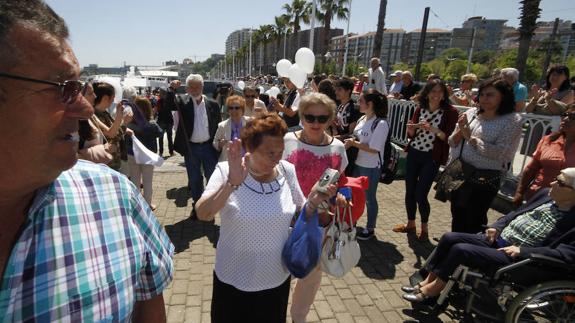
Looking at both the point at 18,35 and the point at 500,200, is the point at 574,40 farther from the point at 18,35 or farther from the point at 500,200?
the point at 18,35

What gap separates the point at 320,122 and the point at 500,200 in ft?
15.5

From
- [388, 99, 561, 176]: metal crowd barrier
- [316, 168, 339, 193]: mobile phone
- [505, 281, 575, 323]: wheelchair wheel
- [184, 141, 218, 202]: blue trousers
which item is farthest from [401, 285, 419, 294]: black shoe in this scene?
[388, 99, 561, 176]: metal crowd barrier

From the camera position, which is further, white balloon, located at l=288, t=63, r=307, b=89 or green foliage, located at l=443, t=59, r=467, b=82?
green foliage, located at l=443, t=59, r=467, b=82

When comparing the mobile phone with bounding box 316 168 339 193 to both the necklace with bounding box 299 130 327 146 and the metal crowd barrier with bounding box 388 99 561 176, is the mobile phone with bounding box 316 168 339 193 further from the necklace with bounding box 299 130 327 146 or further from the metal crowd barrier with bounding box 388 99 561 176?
the metal crowd barrier with bounding box 388 99 561 176

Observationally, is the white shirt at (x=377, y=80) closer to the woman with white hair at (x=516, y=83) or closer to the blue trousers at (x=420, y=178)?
the woman with white hair at (x=516, y=83)

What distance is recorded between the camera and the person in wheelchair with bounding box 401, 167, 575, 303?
274cm

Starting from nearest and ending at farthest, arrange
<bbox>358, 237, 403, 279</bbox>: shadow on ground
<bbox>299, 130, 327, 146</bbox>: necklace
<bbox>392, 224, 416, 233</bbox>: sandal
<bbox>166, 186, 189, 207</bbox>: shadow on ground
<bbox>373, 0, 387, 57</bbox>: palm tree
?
<bbox>299, 130, 327, 146</bbox>: necklace < <bbox>358, 237, 403, 279</bbox>: shadow on ground < <bbox>392, 224, 416, 233</bbox>: sandal < <bbox>166, 186, 189, 207</bbox>: shadow on ground < <bbox>373, 0, 387, 57</bbox>: palm tree

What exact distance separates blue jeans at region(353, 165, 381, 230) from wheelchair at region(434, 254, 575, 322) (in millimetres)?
1592

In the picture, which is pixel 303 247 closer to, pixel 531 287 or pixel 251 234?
pixel 251 234

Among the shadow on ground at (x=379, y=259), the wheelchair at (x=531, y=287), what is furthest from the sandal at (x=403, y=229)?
the wheelchair at (x=531, y=287)

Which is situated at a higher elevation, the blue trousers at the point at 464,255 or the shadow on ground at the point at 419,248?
the blue trousers at the point at 464,255

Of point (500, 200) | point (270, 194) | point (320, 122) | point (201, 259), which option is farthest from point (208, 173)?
point (500, 200)

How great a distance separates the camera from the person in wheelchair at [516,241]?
274 cm

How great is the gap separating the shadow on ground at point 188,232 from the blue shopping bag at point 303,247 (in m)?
2.49
